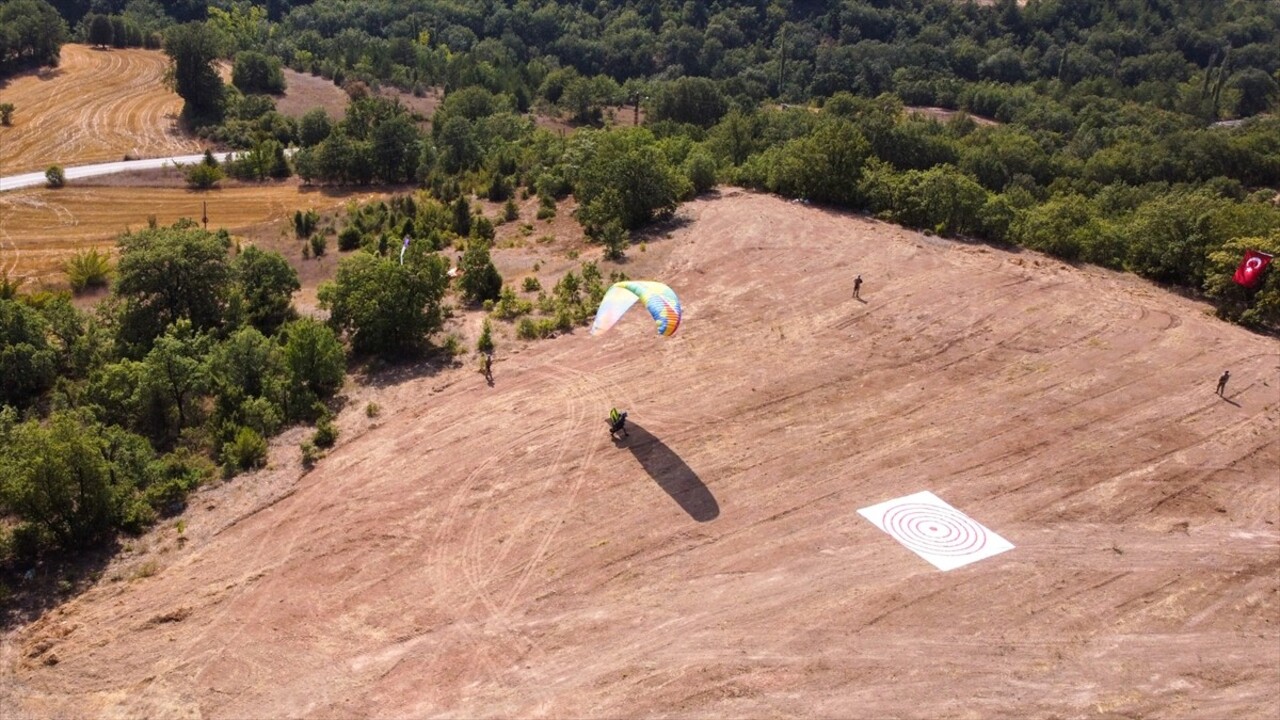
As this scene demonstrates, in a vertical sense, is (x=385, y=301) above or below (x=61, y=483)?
above

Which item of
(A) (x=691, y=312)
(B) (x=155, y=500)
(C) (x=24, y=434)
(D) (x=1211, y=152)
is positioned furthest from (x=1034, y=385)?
(D) (x=1211, y=152)

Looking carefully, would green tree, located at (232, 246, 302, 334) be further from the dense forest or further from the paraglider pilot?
the paraglider pilot

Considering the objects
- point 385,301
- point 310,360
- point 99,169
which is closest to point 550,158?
point 385,301

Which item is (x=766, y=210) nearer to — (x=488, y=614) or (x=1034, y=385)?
A: (x=1034, y=385)

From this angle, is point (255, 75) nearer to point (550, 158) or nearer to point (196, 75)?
point (196, 75)

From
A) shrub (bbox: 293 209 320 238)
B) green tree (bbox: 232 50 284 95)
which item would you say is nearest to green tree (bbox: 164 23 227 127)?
green tree (bbox: 232 50 284 95)

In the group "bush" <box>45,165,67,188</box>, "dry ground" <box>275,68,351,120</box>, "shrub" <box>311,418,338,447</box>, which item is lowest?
"shrub" <box>311,418,338,447</box>

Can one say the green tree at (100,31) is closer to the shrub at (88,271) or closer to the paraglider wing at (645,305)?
the shrub at (88,271)
